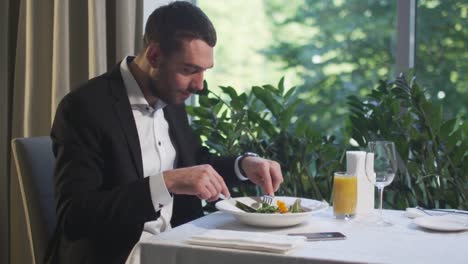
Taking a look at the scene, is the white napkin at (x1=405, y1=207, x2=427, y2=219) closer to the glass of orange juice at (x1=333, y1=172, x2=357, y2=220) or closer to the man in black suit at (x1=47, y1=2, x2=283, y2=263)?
the glass of orange juice at (x1=333, y1=172, x2=357, y2=220)

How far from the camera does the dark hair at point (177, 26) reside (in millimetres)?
1818

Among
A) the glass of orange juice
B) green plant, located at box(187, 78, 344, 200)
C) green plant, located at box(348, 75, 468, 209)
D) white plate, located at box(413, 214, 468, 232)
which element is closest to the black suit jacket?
the glass of orange juice

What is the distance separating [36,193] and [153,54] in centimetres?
51

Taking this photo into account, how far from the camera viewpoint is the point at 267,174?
5.97 feet

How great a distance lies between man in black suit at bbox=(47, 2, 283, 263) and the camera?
5.08 feet

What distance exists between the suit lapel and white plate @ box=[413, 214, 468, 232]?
758 millimetres

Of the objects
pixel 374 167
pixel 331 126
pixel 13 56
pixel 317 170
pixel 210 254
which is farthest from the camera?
pixel 331 126

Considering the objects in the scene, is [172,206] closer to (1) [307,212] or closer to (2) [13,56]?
(1) [307,212]

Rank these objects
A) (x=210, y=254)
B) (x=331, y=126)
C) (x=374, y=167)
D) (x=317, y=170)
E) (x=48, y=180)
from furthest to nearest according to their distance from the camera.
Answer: (x=331, y=126), (x=317, y=170), (x=48, y=180), (x=374, y=167), (x=210, y=254)

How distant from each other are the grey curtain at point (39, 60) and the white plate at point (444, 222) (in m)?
1.45

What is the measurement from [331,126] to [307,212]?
147 cm

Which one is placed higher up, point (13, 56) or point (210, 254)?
point (13, 56)

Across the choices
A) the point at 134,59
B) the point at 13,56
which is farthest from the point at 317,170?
the point at 13,56

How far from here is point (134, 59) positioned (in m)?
1.97
